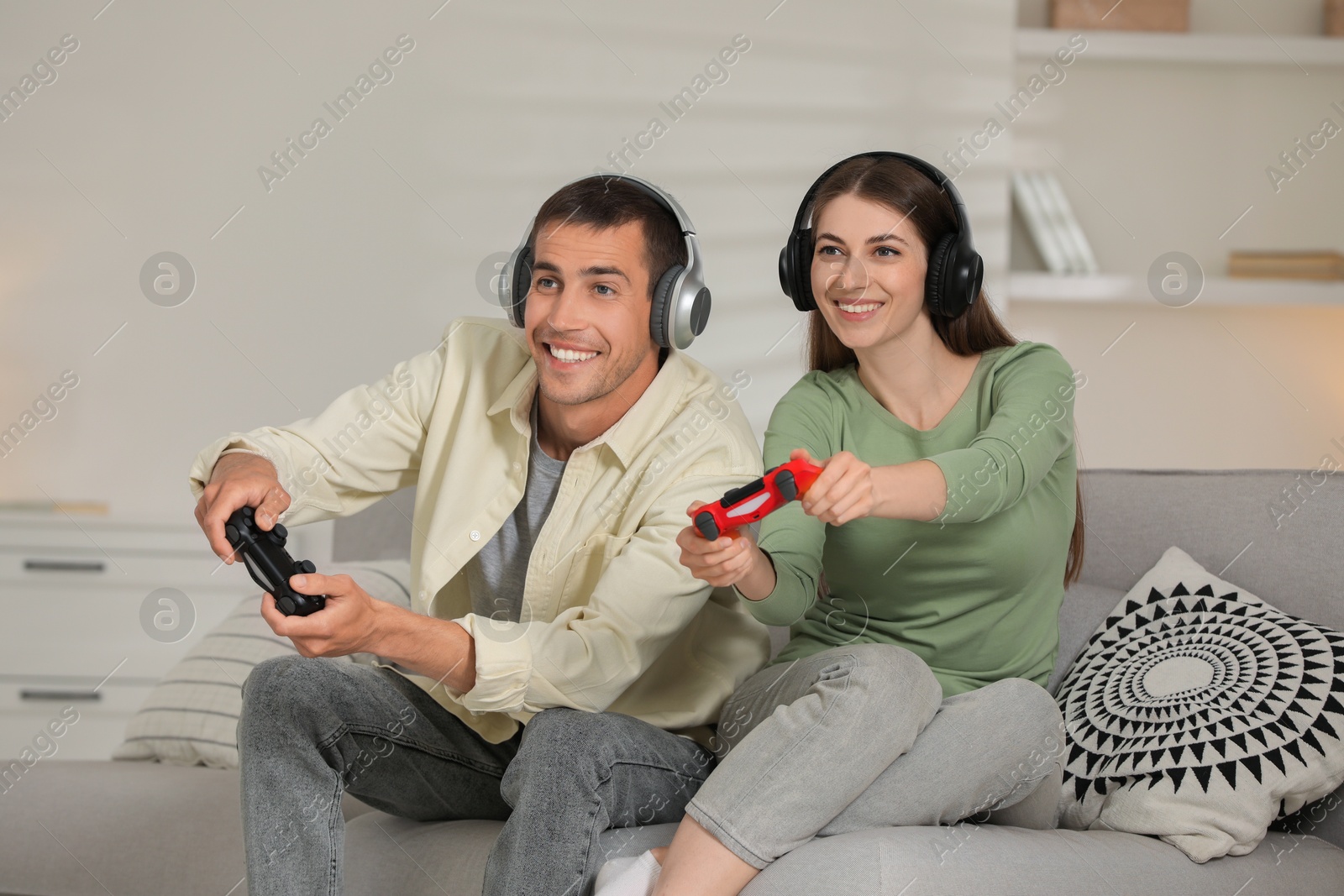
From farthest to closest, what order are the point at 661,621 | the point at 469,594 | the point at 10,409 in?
the point at 10,409, the point at 469,594, the point at 661,621

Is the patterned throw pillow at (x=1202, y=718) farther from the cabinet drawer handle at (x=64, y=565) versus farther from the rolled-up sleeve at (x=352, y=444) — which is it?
the cabinet drawer handle at (x=64, y=565)

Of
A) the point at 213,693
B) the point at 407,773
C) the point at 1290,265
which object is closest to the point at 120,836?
the point at 213,693

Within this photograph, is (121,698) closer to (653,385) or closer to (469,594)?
(469,594)

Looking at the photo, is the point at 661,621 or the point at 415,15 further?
A: the point at 415,15

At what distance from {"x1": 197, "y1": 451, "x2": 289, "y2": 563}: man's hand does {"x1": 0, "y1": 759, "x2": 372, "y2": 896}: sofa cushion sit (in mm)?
630

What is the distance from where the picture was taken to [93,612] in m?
3.17

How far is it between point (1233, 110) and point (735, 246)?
4.68 ft

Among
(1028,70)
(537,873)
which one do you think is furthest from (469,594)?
(1028,70)

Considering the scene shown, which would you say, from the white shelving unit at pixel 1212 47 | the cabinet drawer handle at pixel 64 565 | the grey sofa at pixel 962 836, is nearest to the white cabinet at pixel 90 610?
the cabinet drawer handle at pixel 64 565

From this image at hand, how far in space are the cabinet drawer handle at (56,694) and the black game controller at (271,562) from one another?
2.23m

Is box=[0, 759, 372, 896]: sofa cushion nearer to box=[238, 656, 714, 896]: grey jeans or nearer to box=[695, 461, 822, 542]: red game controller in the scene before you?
box=[238, 656, 714, 896]: grey jeans

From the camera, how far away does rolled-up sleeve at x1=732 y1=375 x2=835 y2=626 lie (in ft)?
4.73

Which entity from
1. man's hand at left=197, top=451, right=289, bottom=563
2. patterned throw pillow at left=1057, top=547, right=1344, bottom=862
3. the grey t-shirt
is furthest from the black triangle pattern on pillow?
man's hand at left=197, top=451, right=289, bottom=563

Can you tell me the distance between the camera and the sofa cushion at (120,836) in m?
1.76
